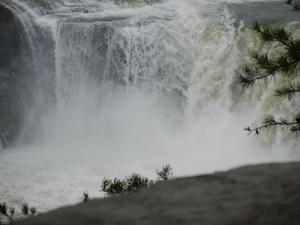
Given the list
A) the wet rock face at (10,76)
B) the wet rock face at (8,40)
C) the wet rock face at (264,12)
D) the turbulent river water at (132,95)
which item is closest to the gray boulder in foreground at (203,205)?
the turbulent river water at (132,95)

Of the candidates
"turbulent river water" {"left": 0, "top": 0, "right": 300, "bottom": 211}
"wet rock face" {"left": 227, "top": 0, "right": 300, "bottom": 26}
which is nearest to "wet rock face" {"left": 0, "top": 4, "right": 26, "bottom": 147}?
"turbulent river water" {"left": 0, "top": 0, "right": 300, "bottom": 211}

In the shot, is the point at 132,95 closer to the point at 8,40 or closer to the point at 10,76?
the point at 10,76

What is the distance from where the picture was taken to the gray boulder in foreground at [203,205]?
1.40 metres

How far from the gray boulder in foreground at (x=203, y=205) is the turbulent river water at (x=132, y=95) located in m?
7.40

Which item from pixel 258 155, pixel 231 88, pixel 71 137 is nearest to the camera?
pixel 258 155

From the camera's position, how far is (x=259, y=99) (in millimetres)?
10430

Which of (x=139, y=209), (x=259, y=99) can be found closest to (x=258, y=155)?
(x=259, y=99)

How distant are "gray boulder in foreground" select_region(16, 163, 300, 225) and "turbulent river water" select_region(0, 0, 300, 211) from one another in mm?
7403

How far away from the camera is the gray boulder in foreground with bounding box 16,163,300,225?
140 centimetres

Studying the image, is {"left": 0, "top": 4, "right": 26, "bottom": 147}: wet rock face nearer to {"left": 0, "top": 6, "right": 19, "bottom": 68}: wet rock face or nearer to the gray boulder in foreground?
{"left": 0, "top": 6, "right": 19, "bottom": 68}: wet rock face

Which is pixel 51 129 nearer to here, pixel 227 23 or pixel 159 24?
pixel 159 24

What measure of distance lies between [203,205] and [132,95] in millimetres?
11571

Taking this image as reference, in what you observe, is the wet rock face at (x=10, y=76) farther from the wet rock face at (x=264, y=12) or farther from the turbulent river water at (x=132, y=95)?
the wet rock face at (x=264, y=12)

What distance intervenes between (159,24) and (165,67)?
144 cm
